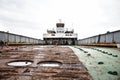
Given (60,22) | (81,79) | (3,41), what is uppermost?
(60,22)

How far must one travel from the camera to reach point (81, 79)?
11.9 feet

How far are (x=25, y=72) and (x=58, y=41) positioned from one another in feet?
115

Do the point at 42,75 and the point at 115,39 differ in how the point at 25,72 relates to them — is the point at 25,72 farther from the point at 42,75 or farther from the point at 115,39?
the point at 115,39

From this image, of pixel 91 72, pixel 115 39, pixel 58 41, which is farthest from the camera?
pixel 58 41

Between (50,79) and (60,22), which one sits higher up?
(60,22)

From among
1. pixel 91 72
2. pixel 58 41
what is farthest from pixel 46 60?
pixel 58 41

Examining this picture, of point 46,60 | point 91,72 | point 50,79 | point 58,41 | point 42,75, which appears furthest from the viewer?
point 58,41

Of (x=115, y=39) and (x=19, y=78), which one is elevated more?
(x=115, y=39)

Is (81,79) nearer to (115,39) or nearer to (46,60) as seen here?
(46,60)

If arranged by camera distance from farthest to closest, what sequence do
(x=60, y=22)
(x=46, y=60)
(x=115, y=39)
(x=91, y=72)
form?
1. (x=60, y=22)
2. (x=115, y=39)
3. (x=46, y=60)
4. (x=91, y=72)

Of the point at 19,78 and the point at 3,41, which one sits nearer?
the point at 19,78

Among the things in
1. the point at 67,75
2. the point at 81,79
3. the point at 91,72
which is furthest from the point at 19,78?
the point at 91,72

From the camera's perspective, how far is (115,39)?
42.5ft

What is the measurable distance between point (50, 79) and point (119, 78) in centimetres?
166
